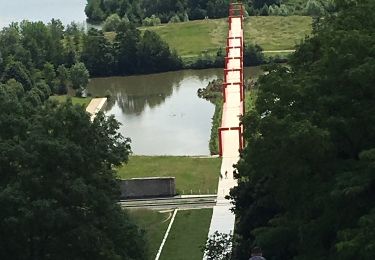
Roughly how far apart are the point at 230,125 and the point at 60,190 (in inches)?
836

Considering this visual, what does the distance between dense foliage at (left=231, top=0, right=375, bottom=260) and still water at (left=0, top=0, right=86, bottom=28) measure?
186 feet

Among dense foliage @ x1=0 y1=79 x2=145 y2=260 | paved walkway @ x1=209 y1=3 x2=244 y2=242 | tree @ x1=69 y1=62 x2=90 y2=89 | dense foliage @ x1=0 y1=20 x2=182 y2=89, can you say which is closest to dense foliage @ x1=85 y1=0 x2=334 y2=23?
paved walkway @ x1=209 y1=3 x2=244 y2=242

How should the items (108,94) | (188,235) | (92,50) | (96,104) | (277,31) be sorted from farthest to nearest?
(277,31)
(92,50)
(108,94)
(96,104)
(188,235)

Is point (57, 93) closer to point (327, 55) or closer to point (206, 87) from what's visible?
point (206, 87)

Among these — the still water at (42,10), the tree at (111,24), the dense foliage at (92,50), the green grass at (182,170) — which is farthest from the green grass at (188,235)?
the still water at (42,10)

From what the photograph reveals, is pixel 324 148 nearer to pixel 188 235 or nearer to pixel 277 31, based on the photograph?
Result: pixel 188 235

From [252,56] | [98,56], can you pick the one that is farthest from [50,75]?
[252,56]

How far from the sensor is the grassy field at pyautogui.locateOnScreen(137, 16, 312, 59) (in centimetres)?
5515

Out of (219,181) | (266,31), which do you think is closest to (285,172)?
(219,181)

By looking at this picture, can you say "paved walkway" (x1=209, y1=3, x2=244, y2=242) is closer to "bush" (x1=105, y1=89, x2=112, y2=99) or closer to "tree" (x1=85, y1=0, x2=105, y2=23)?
"bush" (x1=105, y1=89, x2=112, y2=99)

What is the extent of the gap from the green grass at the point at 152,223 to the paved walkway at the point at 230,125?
1.45 m

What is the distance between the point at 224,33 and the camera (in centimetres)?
5809

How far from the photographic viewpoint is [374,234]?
11531 millimetres

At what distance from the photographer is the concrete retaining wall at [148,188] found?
1097 inches
